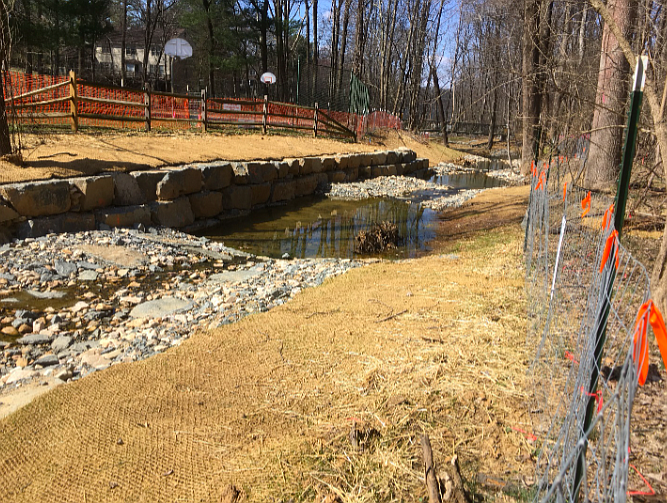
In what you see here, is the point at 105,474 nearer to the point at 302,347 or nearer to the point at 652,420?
the point at 302,347

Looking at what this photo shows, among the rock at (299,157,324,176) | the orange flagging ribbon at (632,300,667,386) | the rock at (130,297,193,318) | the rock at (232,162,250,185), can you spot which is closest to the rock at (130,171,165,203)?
the rock at (232,162,250,185)

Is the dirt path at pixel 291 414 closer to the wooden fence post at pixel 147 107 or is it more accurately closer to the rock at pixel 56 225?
the rock at pixel 56 225

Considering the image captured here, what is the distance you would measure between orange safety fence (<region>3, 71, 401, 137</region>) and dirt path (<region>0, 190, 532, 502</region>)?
20.5 feet

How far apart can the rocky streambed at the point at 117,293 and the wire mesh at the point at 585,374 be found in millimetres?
2928

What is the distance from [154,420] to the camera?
127 inches

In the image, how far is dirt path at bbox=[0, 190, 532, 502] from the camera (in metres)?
2.65

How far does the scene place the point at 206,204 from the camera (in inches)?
434

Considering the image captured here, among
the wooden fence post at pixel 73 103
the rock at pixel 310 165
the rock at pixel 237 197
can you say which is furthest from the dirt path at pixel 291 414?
the rock at pixel 310 165

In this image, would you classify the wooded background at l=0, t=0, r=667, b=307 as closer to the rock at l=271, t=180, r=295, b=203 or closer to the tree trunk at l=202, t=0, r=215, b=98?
the tree trunk at l=202, t=0, r=215, b=98

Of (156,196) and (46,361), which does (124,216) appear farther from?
(46,361)

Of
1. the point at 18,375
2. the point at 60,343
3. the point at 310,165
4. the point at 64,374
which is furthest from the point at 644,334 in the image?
the point at 310,165

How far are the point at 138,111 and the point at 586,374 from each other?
1502 cm

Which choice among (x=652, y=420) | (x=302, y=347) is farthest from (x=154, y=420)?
(x=652, y=420)

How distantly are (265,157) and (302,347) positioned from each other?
10703 millimetres
